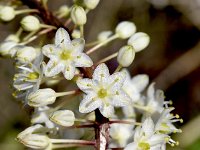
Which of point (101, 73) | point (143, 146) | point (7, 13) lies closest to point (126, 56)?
point (101, 73)

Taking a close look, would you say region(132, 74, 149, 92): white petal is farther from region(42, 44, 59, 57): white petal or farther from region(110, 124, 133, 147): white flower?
region(42, 44, 59, 57): white petal

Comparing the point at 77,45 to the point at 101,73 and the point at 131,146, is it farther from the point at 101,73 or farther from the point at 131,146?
the point at 131,146

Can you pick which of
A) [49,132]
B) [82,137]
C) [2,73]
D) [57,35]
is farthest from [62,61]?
[2,73]

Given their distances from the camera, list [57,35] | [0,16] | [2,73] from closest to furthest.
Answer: [57,35] < [0,16] < [2,73]

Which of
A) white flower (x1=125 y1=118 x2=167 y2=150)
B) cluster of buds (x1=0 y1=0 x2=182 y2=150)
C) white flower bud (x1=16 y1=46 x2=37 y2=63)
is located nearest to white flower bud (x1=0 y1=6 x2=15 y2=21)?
cluster of buds (x1=0 y1=0 x2=182 y2=150)

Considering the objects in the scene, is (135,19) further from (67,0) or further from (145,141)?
(145,141)

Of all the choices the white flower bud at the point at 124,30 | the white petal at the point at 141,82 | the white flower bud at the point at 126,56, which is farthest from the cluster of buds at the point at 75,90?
the white petal at the point at 141,82
